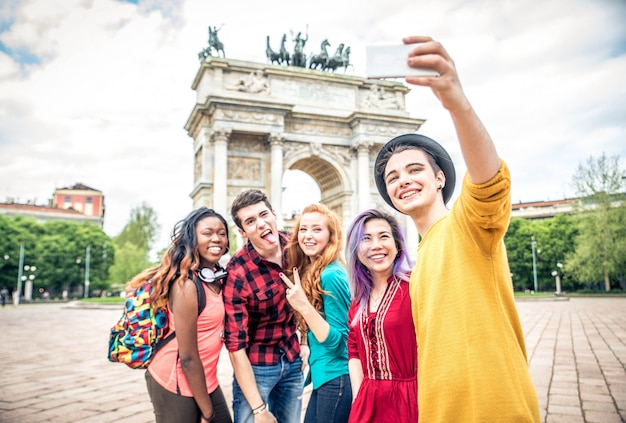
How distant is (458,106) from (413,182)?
590 mm

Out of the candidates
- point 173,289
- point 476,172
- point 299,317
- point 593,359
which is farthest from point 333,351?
point 593,359

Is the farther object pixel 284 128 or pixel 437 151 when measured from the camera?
pixel 284 128

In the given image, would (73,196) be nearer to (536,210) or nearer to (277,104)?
(277,104)

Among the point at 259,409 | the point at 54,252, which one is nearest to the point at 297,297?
the point at 259,409

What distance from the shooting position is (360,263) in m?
2.62

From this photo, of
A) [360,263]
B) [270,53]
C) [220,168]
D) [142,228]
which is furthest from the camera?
[142,228]

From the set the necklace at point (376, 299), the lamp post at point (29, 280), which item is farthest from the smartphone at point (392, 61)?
the lamp post at point (29, 280)

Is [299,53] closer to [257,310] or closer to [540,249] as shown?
[257,310]

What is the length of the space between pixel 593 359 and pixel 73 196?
81712mm

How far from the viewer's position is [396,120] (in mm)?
28438

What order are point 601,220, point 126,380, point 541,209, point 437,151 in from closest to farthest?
point 437,151
point 126,380
point 601,220
point 541,209

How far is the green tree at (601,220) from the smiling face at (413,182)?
3878cm

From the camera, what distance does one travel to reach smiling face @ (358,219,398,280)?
2.54 m

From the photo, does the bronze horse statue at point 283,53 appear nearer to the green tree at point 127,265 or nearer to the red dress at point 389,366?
the green tree at point 127,265
